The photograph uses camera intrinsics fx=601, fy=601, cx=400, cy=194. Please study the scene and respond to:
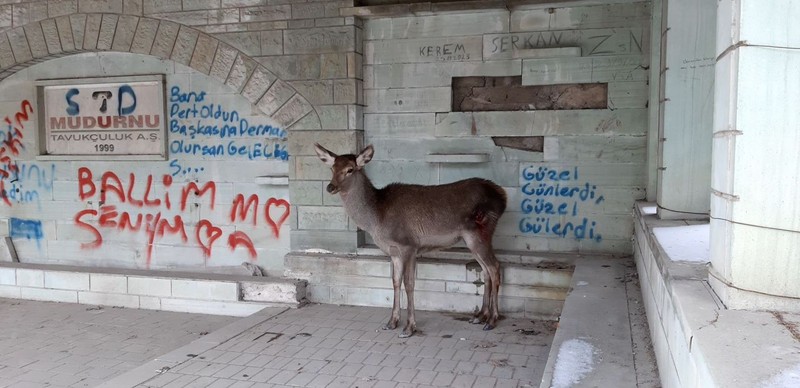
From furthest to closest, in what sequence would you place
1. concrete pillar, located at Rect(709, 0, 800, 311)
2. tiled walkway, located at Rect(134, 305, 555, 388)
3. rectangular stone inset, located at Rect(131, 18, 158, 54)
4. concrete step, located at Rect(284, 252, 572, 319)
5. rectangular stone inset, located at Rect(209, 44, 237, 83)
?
rectangular stone inset, located at Rect(131, 18, 158, 54)
rectangular stone inset, located at Rect(209, 44, 237, 83)
concrete step, located at Rect(284, 252, 572, 319)
tiled walkway, located at Rect(134, 305, 555, 388)
concrete pillar, located at Rect(709, 0, 800, 311)

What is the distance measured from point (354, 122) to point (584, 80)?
2.52m

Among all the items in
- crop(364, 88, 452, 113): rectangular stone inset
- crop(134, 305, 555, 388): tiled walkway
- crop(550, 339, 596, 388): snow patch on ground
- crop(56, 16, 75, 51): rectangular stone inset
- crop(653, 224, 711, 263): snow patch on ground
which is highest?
crop(56, 16, 75, 51): rectangular stone inset

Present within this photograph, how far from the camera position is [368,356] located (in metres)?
5.17

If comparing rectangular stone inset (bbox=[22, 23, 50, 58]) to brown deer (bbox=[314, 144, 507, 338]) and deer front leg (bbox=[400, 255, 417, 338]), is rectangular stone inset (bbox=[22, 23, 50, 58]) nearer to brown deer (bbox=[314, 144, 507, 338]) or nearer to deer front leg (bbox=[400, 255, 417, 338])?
brown deer (bbox=[314, 144, 507, 338])

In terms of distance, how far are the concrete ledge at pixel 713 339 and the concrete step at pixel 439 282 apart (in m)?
3.16

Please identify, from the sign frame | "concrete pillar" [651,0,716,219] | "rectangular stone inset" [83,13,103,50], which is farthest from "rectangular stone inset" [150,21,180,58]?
"concrete pillar" [651,0,716,219]

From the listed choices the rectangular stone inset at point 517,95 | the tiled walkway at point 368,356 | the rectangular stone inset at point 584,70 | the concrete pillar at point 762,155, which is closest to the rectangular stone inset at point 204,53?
the rectangular stone inset at point 517,95

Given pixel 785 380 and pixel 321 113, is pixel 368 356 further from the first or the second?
pixel 785 380

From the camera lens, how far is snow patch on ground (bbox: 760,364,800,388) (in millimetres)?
1600

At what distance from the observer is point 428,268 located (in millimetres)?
6535

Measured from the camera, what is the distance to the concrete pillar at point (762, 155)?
2074mm

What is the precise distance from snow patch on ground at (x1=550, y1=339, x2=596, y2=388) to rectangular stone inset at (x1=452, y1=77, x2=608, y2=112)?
3.38m

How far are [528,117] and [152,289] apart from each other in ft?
16.3

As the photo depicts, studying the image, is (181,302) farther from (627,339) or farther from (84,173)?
(627,339)
